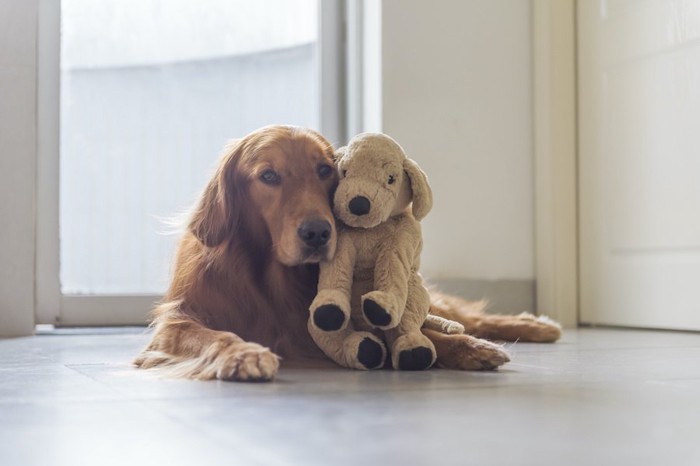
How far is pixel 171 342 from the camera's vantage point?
5.51ft

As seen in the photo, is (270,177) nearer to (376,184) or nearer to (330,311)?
(376,184)

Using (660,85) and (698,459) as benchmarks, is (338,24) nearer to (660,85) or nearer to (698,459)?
(660,85)

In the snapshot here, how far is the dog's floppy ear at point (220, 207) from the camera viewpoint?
1.76 meters

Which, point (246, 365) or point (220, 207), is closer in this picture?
point (246, 365)

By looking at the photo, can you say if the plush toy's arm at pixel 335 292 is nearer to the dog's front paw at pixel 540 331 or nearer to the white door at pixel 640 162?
the dog's front paw at pixel 540 331

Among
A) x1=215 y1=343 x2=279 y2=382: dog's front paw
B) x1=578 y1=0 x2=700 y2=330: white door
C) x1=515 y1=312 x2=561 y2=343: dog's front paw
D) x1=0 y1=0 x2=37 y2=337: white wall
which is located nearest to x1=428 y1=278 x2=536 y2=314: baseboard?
x1=578 y1=0 x2=700 y2=330: white door

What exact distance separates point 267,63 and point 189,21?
309 millimetres

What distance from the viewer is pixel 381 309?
1.48 meters

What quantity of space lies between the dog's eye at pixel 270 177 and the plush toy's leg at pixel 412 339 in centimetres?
31

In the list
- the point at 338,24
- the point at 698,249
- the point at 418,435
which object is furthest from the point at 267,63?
the point at 418,435

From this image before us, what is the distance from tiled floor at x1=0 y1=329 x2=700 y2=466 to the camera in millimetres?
840

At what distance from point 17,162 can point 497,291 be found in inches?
65.9

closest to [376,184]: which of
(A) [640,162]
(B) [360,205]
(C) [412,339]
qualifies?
(B) [360,205]

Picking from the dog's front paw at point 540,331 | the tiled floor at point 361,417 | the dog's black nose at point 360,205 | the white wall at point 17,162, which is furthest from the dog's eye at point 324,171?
the white wall at point 17,162
